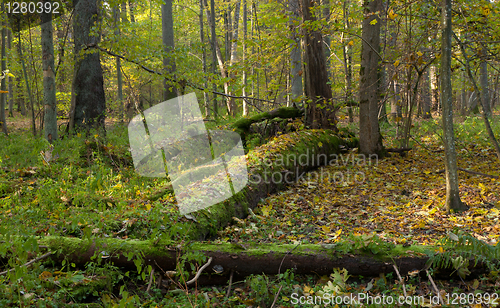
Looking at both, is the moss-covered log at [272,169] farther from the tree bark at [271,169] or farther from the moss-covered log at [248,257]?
the moss-covered log at [248,257]

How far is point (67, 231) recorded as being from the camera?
11.1ft

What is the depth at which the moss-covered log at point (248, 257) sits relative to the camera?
293cm

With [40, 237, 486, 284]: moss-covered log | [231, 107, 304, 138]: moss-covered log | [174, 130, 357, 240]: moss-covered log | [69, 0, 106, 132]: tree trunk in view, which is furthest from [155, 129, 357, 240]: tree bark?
[69, 0, 106, 132]: tree trunk

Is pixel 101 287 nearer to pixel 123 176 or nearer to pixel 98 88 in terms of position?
pixel 123 176

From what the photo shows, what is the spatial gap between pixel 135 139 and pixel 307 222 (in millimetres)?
5690

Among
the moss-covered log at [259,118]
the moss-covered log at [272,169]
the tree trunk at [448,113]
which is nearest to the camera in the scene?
the moss-covered log at [272,169]

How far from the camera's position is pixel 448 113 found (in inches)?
175

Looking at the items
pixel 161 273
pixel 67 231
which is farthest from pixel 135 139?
pixel 161 273

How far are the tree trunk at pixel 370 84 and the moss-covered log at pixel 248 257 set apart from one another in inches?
188

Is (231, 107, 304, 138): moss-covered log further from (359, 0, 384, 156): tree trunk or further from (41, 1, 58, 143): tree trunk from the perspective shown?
(41, 1, 58, 143): tree trunk

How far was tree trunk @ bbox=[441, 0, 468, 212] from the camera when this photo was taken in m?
4.30

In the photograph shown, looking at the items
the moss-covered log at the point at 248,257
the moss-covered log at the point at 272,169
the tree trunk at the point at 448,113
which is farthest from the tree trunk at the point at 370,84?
the moss-covered log at the point at 248,257

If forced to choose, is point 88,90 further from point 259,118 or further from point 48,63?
point 259,118

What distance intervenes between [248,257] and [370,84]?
218 inches
